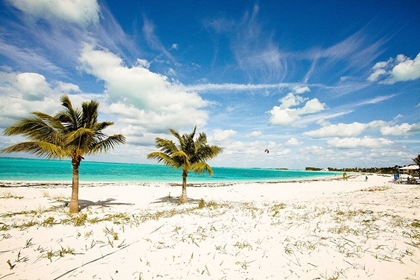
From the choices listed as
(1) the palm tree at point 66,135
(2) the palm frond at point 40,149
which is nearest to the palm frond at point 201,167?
(1) the palm tree at point 66,135

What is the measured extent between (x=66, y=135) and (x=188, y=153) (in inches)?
244

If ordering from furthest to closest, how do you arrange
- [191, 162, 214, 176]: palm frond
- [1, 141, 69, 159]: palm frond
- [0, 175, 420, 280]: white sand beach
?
[191, 162, 214, 176]: palm frond, [1, 141, 69, 159]: palm frond, [0, 175, 420, 280]: white sand beach

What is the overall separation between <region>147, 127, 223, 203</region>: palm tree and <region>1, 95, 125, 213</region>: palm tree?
264 cm

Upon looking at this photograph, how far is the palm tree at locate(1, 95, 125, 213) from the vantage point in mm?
8371

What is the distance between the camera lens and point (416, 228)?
20.5 ft

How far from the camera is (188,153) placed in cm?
1255

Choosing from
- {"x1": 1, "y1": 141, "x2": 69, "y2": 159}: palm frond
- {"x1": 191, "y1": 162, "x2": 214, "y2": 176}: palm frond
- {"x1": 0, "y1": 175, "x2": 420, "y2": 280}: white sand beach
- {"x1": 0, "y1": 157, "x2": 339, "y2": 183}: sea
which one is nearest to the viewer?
{"x1": 0, "y1": 175, "x2": 420, "y2": 280}: white sand beach

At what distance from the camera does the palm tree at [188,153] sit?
12062 mm

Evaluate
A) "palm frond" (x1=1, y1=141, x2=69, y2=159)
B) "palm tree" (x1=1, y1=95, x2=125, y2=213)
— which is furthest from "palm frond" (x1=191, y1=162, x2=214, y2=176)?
"palm frond" (x1=1, y1=141, x2=69, y2=159)

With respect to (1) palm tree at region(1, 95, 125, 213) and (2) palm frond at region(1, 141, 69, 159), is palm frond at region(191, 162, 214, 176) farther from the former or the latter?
(2) palm frond at region(1, 141, 69, 159)

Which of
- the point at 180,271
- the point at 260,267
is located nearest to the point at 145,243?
the point at 180,271

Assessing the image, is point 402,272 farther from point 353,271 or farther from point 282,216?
point 282,216

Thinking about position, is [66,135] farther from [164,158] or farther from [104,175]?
[104,175]

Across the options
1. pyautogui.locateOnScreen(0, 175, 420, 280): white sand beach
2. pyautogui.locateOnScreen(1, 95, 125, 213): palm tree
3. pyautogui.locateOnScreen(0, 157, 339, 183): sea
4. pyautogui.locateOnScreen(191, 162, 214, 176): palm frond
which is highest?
pyautogui.locateOnScreen(1, 95, 125, 213): palm tree
